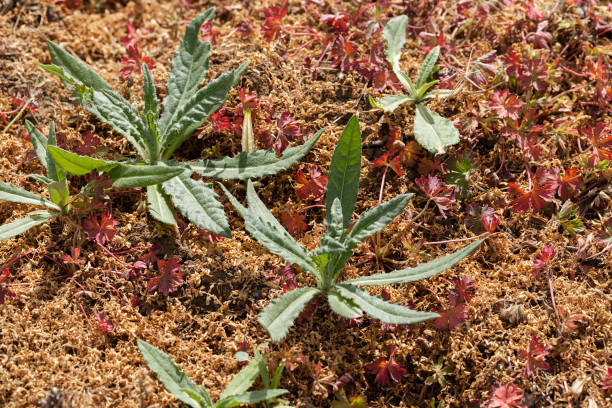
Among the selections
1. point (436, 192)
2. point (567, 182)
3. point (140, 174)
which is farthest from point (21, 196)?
point (567, 182)

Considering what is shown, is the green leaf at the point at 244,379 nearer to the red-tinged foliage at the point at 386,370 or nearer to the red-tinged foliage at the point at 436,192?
the red-tinged foliage at the point at 386,370

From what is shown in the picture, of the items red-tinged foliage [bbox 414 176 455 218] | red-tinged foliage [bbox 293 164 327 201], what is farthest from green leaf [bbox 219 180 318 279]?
red-tinged foliage [bbox 414 176 455 218]

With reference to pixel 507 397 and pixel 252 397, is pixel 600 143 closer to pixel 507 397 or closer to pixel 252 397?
pixel 507 397

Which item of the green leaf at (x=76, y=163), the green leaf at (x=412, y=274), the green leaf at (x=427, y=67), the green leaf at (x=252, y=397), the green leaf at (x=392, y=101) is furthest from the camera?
the green leaf at (x=427, y=67)

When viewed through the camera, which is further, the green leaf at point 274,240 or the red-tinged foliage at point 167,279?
the red-tinged foliage at point 167,279

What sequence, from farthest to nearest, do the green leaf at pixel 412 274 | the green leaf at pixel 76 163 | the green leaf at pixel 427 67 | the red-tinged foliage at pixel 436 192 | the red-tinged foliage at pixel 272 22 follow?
the red-tinged foliage at pixel 272 22, the green leaf at pixel 427 67, the red-tinged foliage at pixel 436 192, the green leaf at pixel 76 163, the green leaf at pixel 412 274

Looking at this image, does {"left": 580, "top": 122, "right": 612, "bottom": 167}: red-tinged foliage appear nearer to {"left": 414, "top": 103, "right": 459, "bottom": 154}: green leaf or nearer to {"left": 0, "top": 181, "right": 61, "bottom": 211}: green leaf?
{"left": 414, "top": 103, "right": 459, "bottom": 154}: green leaf

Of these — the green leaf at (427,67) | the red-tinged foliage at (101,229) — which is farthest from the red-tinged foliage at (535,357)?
the red-tinged foliage at (101,229)
